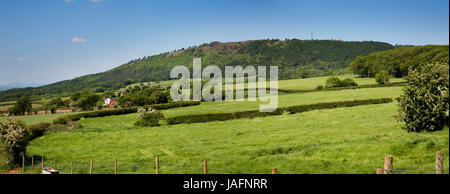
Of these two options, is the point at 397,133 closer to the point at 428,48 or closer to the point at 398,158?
the point at 398,158

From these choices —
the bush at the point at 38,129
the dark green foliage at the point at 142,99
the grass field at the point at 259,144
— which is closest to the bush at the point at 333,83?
the grass field at the point at 259,144

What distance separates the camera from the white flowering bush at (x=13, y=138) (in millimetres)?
29688

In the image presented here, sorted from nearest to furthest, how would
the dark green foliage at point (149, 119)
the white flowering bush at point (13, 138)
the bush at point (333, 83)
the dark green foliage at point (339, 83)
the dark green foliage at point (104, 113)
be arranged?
the white flowering bush at point (13, 138) → the dark green foliage at point (149, 119) → the dark green foliage at point (104, 113) → the dark green foliage at point (339, 83) → the bush at point (333, 83)

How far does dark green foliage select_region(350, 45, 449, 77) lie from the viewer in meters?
67.2

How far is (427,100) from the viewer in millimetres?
26094

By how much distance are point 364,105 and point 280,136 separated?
2241 cm

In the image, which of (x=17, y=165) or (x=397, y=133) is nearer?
(x=397, y=133)

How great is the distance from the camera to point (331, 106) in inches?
1957

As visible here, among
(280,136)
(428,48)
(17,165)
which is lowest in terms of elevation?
(17,165)

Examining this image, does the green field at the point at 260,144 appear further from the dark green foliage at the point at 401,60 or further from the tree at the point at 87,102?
the dark green foliage at the point at 401,60

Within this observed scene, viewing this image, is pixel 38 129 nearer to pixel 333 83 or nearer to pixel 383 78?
pixel 383 78

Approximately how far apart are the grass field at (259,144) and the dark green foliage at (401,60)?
2998 cm

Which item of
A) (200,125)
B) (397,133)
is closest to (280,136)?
(397,133)

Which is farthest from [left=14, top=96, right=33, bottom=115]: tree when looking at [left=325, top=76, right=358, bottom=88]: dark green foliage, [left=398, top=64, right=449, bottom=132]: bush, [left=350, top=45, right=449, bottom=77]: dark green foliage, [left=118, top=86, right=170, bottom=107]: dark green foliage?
[left=350, top=45, right=449, bottom=77]: dark green foliage
